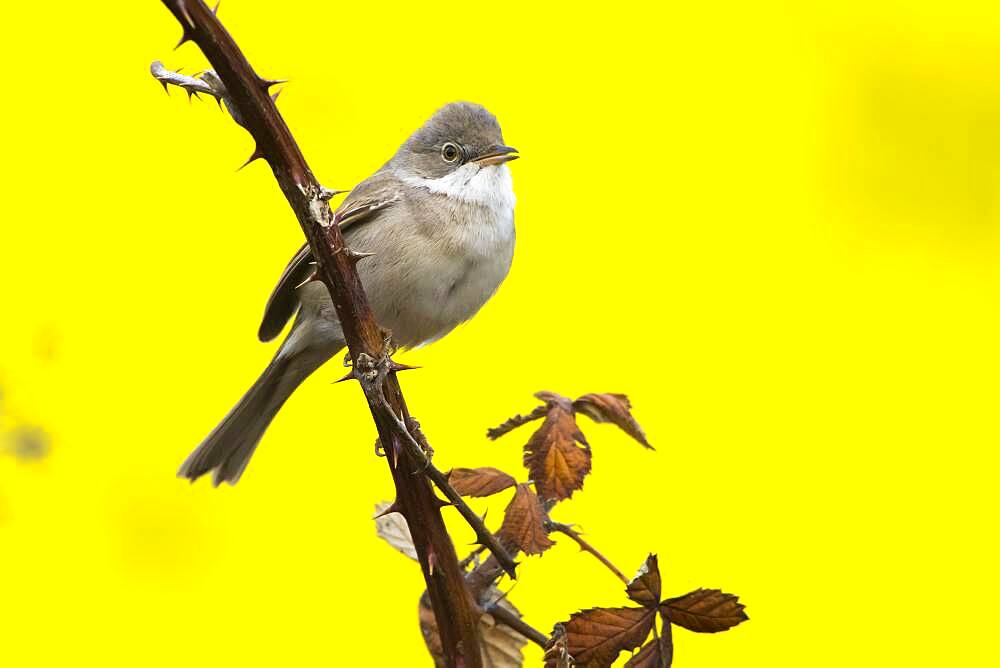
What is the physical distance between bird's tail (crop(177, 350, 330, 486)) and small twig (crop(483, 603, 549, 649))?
169 cm

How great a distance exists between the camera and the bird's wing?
11.8 ft

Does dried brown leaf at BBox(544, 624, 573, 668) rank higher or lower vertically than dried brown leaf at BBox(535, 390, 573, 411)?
lower

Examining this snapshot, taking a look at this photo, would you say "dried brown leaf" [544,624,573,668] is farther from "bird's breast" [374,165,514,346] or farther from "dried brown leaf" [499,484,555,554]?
"bird's breast" [374,165,514,346]

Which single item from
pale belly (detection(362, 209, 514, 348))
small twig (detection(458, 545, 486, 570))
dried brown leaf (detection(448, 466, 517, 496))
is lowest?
small twig (detection(458, 545, 486, 570))

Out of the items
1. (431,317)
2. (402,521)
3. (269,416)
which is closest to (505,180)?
(431,317)

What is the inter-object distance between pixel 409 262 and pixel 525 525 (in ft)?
5.62

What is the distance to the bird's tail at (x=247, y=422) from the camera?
3.58 m

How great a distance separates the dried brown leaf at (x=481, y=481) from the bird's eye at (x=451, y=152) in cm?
212

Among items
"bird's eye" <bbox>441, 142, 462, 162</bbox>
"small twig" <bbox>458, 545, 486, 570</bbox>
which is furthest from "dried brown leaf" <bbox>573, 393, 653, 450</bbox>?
"bird's eye" <bbox>441, 142, 462, 162</bbox>

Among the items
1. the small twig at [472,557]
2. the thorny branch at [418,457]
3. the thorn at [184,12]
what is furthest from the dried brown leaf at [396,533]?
the thorn at [184,12]

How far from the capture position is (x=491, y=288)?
11.9ft

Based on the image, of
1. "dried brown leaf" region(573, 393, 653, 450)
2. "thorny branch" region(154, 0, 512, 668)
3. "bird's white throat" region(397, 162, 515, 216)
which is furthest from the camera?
"bird's white throat" region(397, 162, 515, 216)

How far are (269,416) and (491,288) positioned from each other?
895 millimetres

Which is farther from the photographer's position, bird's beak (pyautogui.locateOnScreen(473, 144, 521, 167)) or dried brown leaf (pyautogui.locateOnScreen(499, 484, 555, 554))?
bird's beak (pyautogui.locateOnScreen(473, 144, 521, 167))
